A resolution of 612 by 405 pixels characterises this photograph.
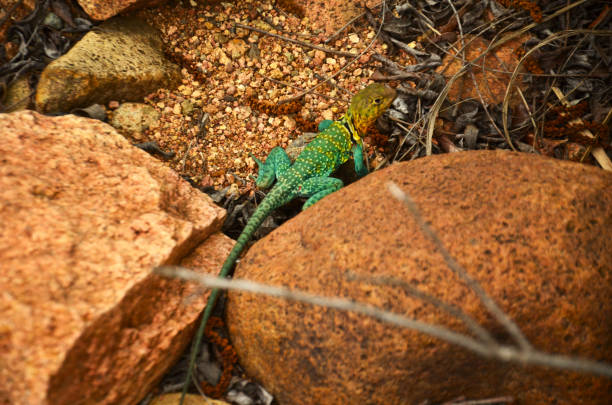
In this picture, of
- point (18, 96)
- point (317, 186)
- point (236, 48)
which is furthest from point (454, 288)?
point (18, 96)

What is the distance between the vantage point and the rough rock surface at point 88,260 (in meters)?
1.55

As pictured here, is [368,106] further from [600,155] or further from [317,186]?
[600,155]

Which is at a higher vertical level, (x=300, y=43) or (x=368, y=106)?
(x=300, y=43)

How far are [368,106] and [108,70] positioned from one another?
7.37 ft

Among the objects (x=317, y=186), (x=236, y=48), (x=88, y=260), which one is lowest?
(x=317, y=186)

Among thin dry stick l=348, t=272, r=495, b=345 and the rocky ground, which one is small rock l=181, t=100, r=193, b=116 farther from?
thin dry stick l=348, t=272, r=495, b=345

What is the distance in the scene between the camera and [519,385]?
184 cm

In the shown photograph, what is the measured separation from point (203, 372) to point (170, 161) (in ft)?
6.03

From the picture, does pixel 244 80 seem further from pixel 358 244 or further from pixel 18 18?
pixel 358 244

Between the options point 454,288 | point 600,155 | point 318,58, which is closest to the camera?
point 454,288

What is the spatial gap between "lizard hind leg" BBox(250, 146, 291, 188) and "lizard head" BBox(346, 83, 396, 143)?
0.68 m

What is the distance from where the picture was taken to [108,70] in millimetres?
3143

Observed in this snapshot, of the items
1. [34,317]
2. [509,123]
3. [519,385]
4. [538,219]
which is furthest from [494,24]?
[34,317]

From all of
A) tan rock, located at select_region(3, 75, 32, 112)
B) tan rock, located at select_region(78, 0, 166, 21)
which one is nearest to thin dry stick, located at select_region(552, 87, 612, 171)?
tan rock, located at select_region(78, 0, 166, 21)
